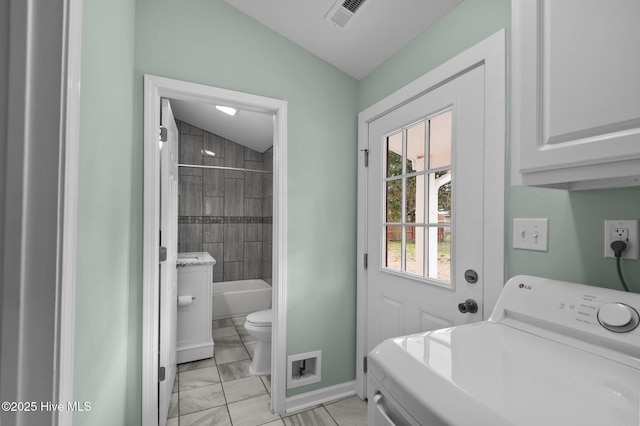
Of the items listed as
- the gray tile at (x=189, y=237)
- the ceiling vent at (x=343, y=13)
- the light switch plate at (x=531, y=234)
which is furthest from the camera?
the gray tile at (x=189, y=237)

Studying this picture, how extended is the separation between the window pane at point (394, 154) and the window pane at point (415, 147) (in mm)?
71

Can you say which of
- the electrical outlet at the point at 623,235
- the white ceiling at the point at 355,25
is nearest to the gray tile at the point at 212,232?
the white ceiling at the point at 355,25

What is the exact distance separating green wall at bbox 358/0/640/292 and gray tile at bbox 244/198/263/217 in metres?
3.20

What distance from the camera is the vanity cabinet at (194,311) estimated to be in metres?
2.49

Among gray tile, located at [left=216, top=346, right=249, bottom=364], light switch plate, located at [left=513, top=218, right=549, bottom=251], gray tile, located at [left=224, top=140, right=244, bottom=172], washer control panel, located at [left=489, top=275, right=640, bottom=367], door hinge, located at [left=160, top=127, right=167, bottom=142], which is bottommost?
gray tile, located at [left=216, top=346, right=249, bottom=364]

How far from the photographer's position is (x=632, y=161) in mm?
652

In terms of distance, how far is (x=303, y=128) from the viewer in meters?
1.97

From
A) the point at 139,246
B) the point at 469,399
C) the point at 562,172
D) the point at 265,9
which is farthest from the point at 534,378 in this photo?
the point at 265,9

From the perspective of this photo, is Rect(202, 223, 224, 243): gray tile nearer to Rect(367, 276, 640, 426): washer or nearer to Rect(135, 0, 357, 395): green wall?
Rect(135, 0, 357, 395): green wall

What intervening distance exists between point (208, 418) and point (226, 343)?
3.78 ft

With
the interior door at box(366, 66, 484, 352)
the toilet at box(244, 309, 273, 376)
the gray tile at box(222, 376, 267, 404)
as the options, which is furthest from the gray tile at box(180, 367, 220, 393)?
the interior door at box(366, 66, 484, 352)

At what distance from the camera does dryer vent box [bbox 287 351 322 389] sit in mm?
1931

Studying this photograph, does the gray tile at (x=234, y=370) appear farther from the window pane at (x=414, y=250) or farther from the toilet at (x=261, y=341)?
the window pane at (x=414, y=250)

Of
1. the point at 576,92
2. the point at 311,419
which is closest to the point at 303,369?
the point at 311,419
